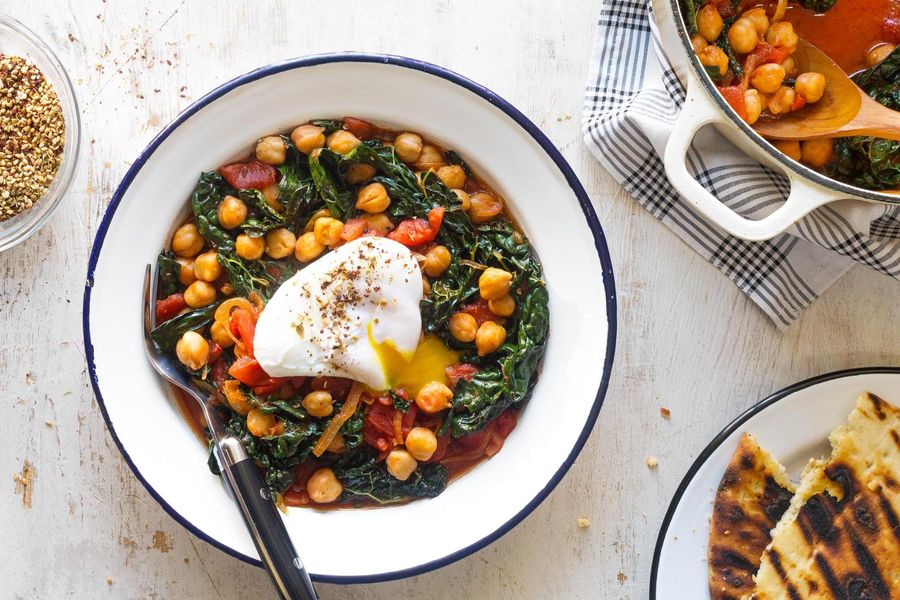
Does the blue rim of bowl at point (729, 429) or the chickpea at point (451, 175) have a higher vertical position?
the chickpea at point (451, 175)

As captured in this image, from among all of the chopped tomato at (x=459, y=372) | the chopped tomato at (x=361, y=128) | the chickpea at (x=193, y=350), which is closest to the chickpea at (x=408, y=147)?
the chopped tomato at (x=361, y=128)

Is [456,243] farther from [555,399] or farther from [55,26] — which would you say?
[55,26]

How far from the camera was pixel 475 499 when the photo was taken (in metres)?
3.58

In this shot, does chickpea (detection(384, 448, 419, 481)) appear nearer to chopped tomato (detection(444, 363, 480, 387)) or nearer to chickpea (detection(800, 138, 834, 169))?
chopped tomato (detection(444, 363, 480, 387))

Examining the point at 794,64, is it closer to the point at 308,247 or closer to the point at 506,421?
the point at 506,421

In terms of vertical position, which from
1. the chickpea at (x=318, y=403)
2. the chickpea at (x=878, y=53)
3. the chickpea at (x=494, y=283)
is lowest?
the chickpea at (x=318, y=403)

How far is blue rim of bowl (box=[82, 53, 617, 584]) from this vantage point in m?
3.27

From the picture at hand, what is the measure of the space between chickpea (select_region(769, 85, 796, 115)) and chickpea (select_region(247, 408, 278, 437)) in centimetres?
249

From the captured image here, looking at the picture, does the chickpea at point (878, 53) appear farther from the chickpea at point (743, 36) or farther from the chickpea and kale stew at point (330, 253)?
the chickpea and kale stew at point (330, 253)

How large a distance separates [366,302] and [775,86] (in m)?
1.94

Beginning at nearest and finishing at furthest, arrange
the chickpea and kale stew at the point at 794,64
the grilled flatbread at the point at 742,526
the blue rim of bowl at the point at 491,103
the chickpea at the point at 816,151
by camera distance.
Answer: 1. the blue rim of bowl at the point at 491,103
2. the chickpea and kale stew at the point at 794,64
3. the chickpea at the point at 816,151
4. the grilled flatbread at the point at 742,526

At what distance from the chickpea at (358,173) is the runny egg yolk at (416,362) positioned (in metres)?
0.67

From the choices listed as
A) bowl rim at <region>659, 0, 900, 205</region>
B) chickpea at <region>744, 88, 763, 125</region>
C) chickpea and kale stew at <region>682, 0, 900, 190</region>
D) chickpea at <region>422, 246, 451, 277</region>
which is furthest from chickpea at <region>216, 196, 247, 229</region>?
chickpea at <region>744, 88, 763, 125</region>

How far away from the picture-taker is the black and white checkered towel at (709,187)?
11.9 feet
